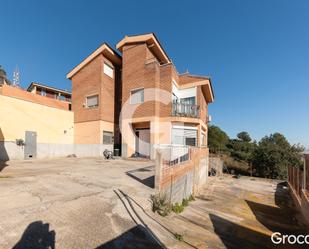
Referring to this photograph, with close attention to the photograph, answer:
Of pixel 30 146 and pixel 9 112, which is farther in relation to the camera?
pixel 30 146

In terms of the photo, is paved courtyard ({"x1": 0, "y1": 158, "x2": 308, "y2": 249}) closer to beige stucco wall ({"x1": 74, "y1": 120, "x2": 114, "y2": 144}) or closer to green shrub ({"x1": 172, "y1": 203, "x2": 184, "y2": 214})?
green shrub ({"x1": 172, "y1": 203, "x2": 184, "y2": 214})

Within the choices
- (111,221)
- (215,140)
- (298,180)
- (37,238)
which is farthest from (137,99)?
(215,140)

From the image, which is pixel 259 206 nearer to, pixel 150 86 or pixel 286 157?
pixel 150 86

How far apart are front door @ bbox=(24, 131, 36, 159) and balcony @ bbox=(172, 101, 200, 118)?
11.2 m

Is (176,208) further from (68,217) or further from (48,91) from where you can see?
(48,91)

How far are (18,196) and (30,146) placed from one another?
11141mm

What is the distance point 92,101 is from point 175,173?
43.2ft

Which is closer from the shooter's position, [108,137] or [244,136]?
[108,137]

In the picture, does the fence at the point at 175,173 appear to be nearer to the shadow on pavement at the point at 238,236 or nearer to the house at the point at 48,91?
the shadow on pavement at the point at 238,236

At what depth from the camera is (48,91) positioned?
2384 centimetres

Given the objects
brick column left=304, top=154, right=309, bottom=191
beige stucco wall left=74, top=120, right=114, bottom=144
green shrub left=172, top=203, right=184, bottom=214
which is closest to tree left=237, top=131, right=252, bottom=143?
beige stucco wall left=74, top=120, right=114, bottom=144

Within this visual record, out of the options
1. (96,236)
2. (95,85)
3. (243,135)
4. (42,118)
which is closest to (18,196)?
(96,236)

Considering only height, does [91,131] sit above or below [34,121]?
below

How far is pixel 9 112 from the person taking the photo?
12.4 metres
